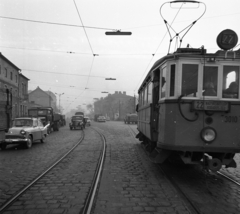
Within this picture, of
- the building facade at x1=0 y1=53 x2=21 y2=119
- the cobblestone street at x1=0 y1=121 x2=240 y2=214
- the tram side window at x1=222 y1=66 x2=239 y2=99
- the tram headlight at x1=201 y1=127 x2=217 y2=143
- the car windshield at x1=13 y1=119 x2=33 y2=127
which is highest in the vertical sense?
the building facade at x1=0 y1=53 x2=21 y2=119

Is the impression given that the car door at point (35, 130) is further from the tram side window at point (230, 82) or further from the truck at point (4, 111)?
the tram side window at point (230, 82)

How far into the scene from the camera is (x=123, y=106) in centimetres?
8412

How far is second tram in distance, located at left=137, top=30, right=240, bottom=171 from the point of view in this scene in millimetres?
5312

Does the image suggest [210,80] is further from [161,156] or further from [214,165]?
[161,156]

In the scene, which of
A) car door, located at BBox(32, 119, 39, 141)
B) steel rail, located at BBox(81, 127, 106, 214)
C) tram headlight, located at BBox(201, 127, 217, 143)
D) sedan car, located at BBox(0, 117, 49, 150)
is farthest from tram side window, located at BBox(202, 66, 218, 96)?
car door, located at BBox(32, 119, 39, 141)

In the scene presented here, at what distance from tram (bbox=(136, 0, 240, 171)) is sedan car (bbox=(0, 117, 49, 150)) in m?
8.29

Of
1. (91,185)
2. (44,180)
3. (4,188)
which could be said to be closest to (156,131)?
(91,185)

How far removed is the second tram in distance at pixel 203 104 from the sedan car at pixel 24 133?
8.31 meters

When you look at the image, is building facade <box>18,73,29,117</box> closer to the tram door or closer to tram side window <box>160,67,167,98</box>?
the tram door

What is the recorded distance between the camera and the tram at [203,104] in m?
5.31

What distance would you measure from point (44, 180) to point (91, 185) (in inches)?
52.5

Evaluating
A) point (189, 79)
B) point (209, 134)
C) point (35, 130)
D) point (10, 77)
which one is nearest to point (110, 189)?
point (209, 134)

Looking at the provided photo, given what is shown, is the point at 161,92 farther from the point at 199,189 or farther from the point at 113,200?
the point at 113,200

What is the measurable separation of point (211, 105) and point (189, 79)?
→ 31.0 inches
